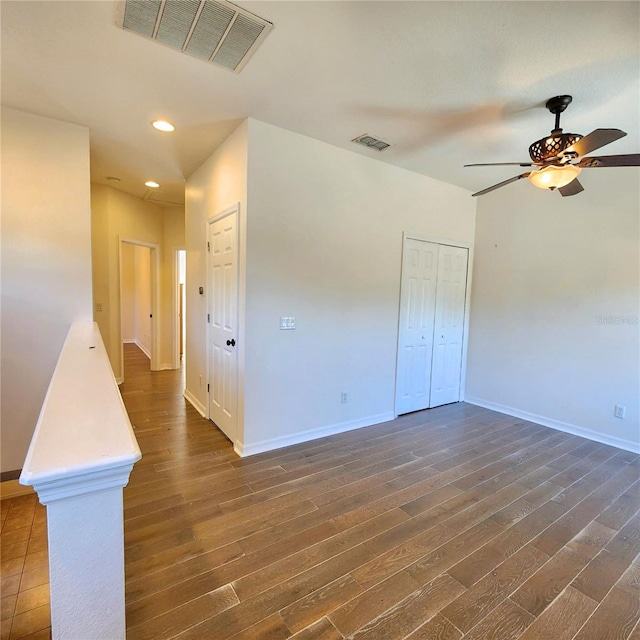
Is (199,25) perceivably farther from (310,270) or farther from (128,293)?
(128,293)

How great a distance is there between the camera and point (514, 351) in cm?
417

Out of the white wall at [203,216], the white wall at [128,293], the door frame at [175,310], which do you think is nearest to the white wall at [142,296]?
the white wall at [128,293]

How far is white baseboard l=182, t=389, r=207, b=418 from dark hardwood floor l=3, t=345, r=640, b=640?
50cm

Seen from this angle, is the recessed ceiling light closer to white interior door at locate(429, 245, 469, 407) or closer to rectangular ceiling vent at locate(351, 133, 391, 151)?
rectangular ceiling vent at locate(351, 133, 391, 151)

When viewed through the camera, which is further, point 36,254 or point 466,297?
point 466,297

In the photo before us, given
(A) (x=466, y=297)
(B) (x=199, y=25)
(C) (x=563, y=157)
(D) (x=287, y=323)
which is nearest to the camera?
(B) (x=199, y=25)

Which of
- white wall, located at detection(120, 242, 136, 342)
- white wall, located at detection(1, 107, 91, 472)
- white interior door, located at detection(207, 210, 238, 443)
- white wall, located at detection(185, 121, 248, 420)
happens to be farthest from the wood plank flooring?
white wall, located at detection(120, 242, 136, 342)

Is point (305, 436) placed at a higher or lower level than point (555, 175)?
lower

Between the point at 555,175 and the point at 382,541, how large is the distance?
8.57 ft

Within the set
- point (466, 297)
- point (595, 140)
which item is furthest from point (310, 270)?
point (466, 297)

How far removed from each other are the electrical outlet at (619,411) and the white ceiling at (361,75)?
2.42 meters

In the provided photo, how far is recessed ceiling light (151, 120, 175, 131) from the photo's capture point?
2.80 metres

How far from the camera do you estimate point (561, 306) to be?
3758 millimetres

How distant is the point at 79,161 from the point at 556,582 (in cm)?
449
